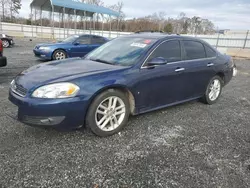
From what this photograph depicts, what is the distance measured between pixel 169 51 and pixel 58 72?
1978 mm

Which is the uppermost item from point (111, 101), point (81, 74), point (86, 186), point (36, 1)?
point (36, 1)

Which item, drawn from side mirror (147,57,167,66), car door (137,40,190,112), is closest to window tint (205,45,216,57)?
car door (137,40,190,112)

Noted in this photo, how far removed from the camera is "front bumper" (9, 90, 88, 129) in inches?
102

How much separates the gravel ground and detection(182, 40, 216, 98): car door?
767 mm

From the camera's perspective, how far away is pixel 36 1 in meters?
25.5

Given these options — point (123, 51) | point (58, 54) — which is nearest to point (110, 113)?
point (123, 51)

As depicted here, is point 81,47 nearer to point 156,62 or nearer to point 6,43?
point 156,62

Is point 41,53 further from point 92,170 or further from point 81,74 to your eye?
point 92,170

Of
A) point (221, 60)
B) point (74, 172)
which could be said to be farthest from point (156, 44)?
point (74, 172)

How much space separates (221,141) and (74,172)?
2.17 m

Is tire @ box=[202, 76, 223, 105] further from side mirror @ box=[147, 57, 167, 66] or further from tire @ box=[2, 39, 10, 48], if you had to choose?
tire @ box=[2, 39, 10, 48]

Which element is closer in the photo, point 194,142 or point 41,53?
point 194,142

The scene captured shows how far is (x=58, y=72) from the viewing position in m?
3.03

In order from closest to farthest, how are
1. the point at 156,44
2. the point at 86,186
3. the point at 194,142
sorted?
the point at 86,186, the point at 194,142, the point at 156,44
